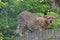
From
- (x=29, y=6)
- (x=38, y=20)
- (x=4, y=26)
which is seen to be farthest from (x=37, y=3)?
(x=4, y=26)

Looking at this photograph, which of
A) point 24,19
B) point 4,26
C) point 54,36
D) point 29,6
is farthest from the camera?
point 29,6

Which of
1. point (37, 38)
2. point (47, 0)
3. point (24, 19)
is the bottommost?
point (37, 38)

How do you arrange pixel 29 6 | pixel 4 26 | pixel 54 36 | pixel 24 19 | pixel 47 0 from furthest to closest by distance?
pixel 47 0, pixel 29 6, pixel 24 19, pixel 4 26, pixel 54 36

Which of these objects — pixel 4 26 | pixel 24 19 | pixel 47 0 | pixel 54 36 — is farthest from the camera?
pixel 47 0

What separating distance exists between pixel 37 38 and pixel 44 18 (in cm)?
126

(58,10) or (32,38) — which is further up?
(58,10)

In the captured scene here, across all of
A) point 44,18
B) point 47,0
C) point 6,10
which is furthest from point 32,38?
point 47,0

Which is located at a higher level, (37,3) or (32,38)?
(37,3)

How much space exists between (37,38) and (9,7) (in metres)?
2.05

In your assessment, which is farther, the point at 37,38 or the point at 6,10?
the point at 6,10

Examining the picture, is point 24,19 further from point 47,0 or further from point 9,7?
point 47,0

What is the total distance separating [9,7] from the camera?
30.5 ft

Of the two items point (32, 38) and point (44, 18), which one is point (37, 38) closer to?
point (32, 38)

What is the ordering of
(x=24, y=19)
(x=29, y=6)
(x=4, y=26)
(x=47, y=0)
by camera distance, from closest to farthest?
(x=4, y=26), (x=24, y=19), (x=29, y=6), (x=47, y=0)
